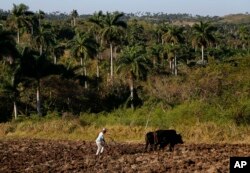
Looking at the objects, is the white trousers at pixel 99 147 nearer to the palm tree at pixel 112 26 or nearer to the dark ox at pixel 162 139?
the dark ox at pixel 162 139

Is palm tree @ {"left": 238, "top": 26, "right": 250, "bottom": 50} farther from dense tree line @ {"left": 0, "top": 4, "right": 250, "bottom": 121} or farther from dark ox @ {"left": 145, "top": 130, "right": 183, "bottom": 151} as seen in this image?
dark ox @ {"left": 145, "top": 130, "right": 183, "bottom": 151}

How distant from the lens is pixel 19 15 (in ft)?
214

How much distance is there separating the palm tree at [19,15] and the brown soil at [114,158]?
3996cm

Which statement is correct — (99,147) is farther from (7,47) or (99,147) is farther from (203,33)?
(203,33)

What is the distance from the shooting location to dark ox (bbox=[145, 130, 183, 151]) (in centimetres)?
2303

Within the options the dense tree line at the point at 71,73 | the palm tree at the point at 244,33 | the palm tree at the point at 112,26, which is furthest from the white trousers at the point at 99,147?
the palm tree at the point at 244,33

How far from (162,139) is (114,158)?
9.41ft

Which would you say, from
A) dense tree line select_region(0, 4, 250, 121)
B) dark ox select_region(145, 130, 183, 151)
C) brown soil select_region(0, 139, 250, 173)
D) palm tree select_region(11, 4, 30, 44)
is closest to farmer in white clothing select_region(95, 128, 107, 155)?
brown soil select_region(0, 139, 250, 173)

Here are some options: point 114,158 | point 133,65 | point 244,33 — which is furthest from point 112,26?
point 244,33

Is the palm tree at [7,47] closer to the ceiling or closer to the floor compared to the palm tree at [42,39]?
closer to the floor

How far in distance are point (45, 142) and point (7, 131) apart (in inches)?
270

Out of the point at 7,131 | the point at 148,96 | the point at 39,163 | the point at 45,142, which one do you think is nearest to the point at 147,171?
the point at 39,163

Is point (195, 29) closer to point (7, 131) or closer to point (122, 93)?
point (122, 93)

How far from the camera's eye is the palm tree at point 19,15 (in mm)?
64606
